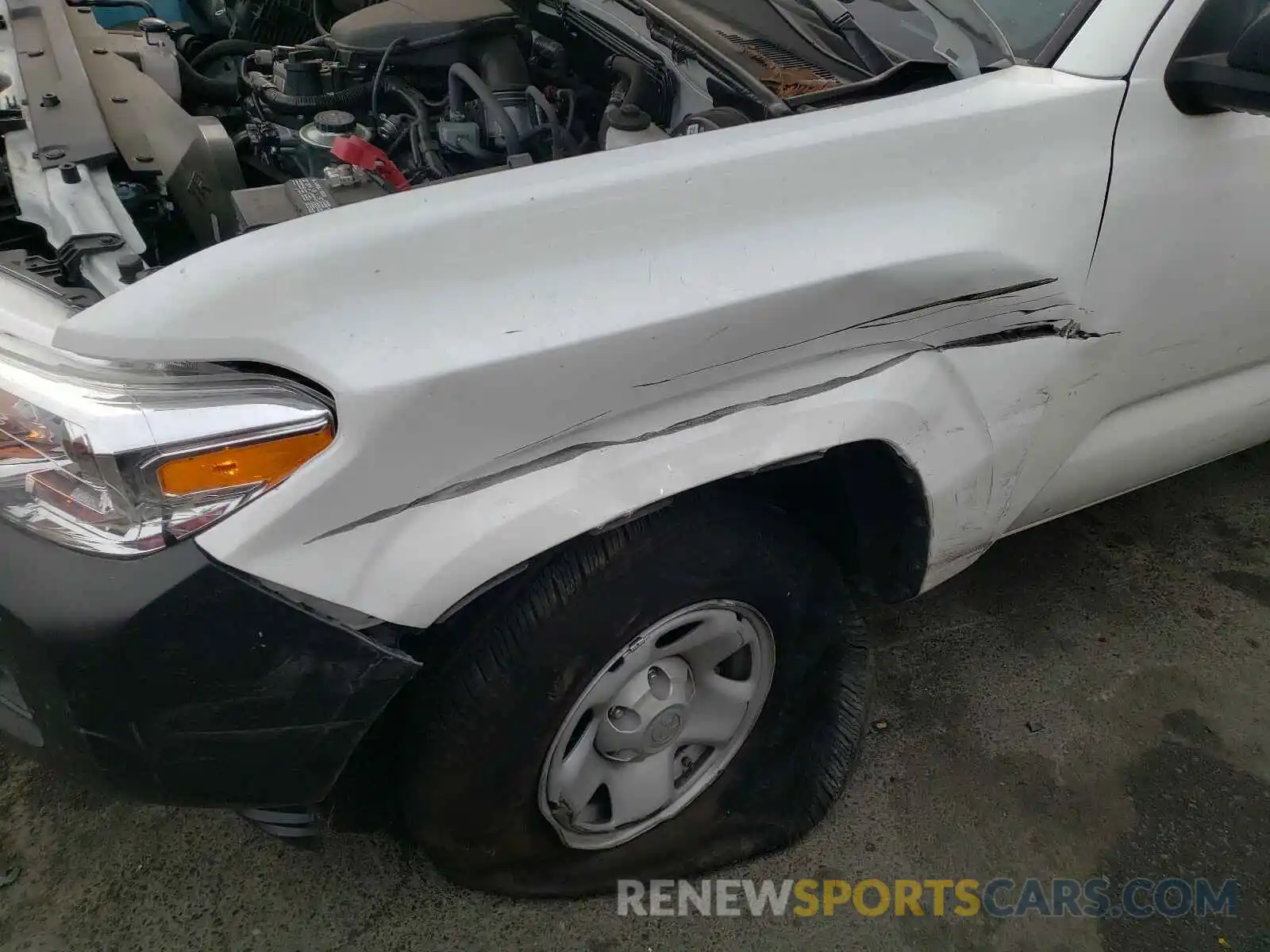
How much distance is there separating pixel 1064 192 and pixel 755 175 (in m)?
0.53

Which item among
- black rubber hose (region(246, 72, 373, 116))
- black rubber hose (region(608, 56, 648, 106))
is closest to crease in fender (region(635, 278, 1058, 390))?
black rubber hose (region(608, 56, 648, 106))

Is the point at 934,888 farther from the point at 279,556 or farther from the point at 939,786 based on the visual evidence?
the point at 279,556

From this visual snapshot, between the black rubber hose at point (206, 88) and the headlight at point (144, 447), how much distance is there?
181 centimetres

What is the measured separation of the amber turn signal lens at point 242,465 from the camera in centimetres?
107

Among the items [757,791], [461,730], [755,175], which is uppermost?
[755,175]

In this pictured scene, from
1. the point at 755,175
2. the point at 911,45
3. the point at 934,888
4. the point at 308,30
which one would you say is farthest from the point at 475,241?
the point at 308,30

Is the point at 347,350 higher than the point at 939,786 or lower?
higher

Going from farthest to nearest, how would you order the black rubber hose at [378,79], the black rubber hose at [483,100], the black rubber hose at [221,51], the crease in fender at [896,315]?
the black rubber hose at [221,51] < the black rubber hose at [378,79] < the black rubber hose at [483,100] < the crease in fender at [896,315]

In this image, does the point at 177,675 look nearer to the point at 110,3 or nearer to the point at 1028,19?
the point at 1028,19

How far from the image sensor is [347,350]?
3.51 feet

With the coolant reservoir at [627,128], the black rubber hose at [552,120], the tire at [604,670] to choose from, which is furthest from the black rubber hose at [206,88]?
the tire at [604,670]

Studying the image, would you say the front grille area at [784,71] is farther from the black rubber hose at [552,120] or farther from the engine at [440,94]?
the black rubber hose at [552,120]

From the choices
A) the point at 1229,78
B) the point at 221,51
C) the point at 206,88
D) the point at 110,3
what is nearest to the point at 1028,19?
the point at 1229,78

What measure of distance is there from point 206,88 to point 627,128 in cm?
140
